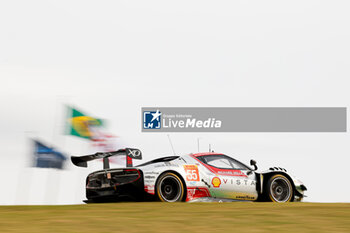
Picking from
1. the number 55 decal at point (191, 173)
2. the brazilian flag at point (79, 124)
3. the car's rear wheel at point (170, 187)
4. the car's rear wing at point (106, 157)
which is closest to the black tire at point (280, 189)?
the number 55 decal at point (191, 173)

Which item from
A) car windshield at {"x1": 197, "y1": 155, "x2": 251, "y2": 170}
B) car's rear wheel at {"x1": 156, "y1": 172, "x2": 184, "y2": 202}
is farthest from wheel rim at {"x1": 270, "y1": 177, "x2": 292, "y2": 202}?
car's rear wheel at {"x1": 156, "y1": 172, "x2": 184, "y2": 202}

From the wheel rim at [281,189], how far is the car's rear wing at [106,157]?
344 cm

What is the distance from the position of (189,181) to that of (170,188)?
0.47 metres

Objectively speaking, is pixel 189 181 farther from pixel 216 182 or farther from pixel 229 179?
pixel 229 179

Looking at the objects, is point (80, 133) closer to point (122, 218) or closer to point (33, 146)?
point (33, 146)

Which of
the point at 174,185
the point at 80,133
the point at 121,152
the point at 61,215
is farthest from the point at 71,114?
the point at 61,215

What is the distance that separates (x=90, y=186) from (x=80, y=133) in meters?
6.99

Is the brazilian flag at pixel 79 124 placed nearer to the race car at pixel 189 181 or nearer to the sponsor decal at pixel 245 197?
the race car at pixel 189 181

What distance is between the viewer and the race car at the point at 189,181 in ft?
41.1

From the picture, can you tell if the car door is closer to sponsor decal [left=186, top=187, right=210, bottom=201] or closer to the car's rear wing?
sponsor decal [left=186, top=187, right=210, bottom=201]

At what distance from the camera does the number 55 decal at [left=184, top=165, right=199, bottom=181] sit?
1270cm

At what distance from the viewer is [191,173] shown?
12.8 metres

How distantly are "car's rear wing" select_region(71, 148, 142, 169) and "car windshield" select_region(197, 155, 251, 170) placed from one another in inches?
64.9

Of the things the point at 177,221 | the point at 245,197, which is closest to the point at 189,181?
the point at 245,197
